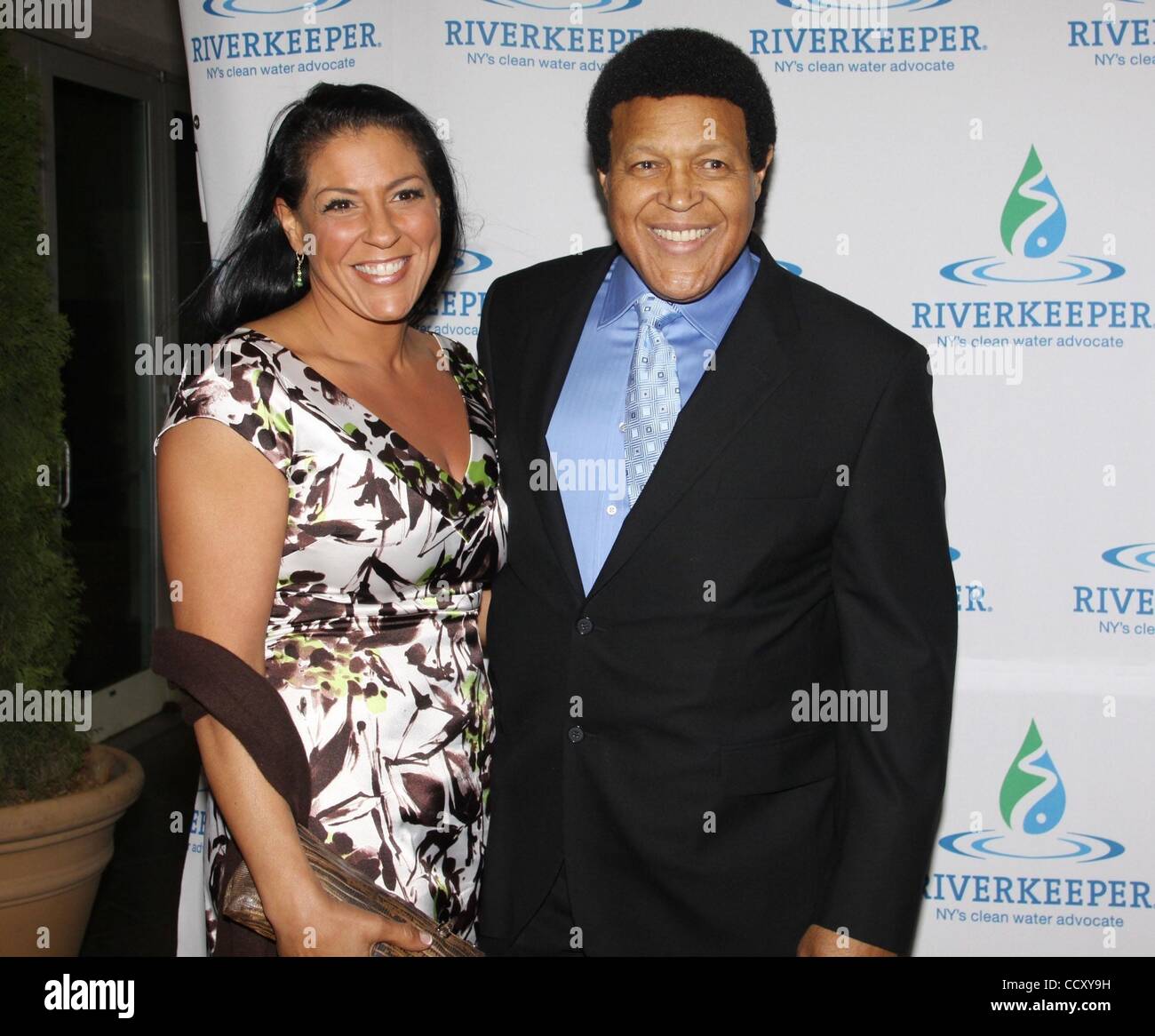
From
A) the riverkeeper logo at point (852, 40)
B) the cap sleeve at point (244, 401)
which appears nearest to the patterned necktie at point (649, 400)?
the cap sleeve at point (244, 401)

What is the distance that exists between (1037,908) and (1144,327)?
147 centimetres

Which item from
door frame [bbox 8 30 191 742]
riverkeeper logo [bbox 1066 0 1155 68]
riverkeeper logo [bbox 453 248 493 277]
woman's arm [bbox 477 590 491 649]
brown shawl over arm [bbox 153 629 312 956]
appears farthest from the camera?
door frame [bbox 8 30 191 742]

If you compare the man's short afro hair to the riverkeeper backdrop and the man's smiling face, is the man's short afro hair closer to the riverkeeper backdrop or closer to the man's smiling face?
the man's smiling face

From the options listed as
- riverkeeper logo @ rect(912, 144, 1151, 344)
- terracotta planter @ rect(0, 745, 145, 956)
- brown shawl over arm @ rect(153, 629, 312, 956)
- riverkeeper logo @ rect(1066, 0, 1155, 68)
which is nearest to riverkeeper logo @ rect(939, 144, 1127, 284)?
riverkeeper logo @ rect(912, 144, 1151, 344)

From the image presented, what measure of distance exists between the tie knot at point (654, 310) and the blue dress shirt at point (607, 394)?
0.01m

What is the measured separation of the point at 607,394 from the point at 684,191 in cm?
34

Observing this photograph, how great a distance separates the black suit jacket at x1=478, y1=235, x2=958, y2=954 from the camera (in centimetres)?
185

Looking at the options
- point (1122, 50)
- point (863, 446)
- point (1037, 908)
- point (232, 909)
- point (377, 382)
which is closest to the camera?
point (232, 909)

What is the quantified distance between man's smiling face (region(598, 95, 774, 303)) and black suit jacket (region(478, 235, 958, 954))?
12cm

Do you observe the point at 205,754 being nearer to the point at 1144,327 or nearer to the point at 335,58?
the point at 335,58

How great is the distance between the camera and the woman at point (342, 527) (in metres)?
1.70

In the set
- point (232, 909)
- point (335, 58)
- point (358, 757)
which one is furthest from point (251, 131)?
point (232, 909)

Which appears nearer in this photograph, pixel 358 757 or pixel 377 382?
pixel 358 757

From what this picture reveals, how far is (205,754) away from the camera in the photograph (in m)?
1.73
